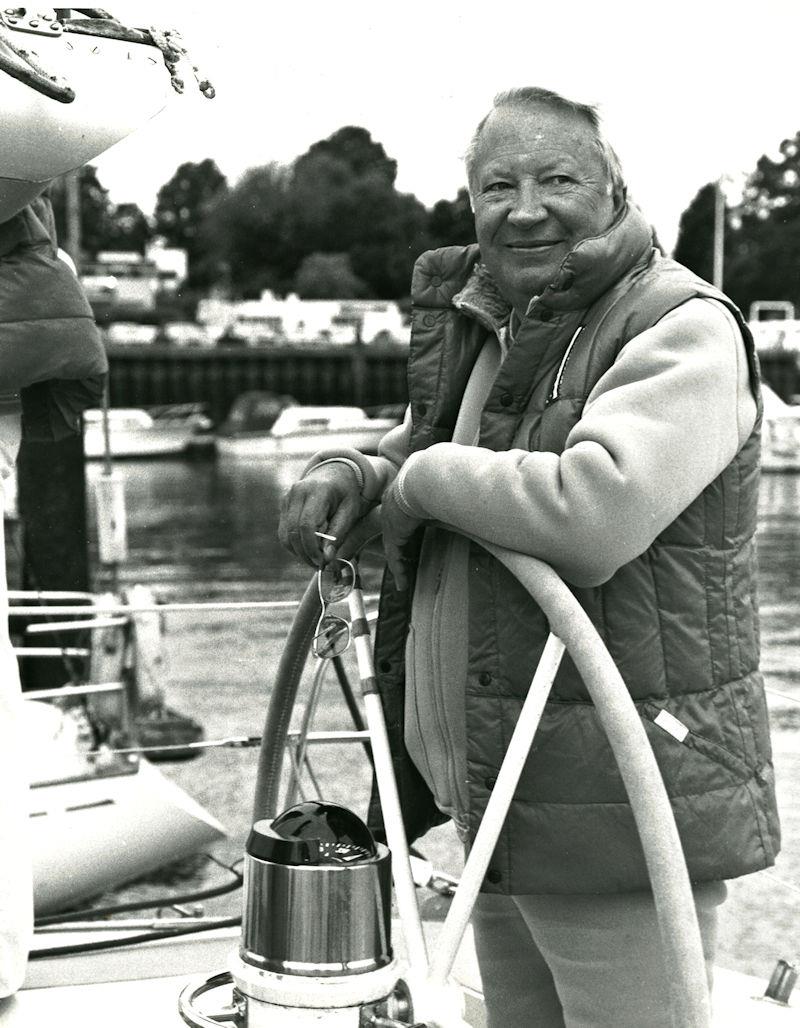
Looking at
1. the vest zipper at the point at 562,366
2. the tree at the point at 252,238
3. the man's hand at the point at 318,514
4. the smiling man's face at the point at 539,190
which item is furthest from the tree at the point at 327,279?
the vest zipper at the point at 562,366

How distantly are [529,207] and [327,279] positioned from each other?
42.7m

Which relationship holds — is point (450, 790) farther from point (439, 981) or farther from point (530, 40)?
point (530, 40)

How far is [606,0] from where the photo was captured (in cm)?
368

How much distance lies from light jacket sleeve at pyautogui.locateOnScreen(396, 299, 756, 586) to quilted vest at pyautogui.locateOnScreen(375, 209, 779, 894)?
2.6 inches

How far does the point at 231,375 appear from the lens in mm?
54219

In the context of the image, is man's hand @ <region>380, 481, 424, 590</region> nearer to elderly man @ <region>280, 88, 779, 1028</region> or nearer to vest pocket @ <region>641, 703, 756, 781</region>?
elderly man @ <region>280, 88, 779, 1028</region>

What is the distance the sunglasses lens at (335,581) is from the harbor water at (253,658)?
44 cm

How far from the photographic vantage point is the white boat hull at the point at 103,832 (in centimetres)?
599

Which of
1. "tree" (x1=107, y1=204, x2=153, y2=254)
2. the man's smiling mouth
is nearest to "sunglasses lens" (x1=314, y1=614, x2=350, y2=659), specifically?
the man's smiling mouth

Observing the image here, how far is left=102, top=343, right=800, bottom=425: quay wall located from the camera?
51.8 m

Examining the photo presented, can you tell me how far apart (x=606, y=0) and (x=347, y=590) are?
234 cm

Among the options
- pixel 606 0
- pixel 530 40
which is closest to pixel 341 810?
pixel 530 40

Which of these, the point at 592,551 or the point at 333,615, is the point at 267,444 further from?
the point at 592,551

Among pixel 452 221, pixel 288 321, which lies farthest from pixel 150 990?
pixel 288 321
